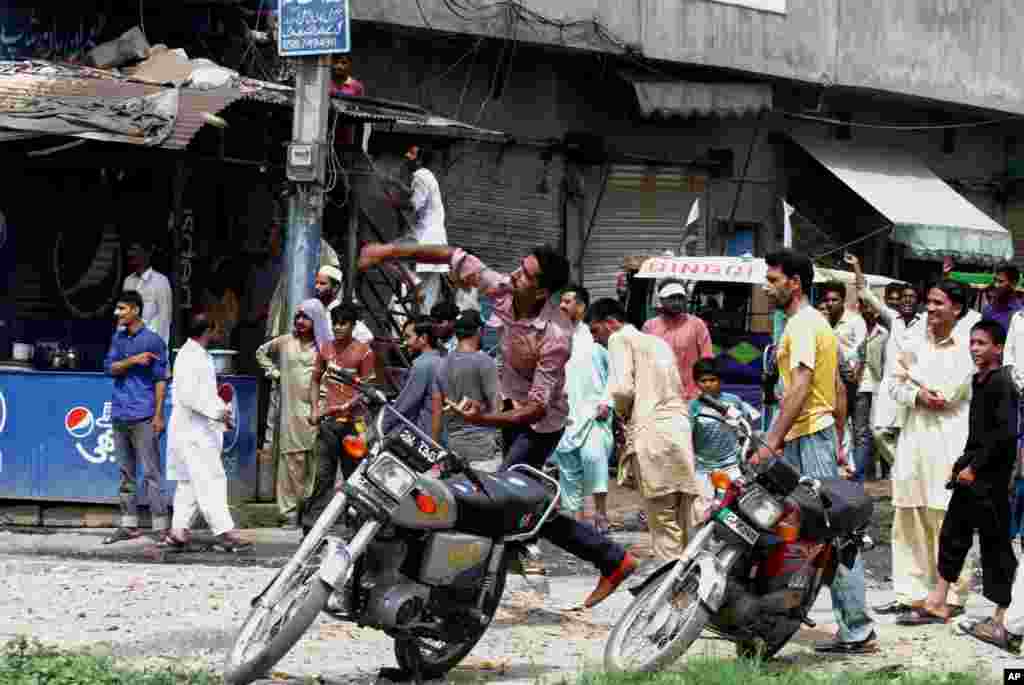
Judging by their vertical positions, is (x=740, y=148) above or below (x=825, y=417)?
above

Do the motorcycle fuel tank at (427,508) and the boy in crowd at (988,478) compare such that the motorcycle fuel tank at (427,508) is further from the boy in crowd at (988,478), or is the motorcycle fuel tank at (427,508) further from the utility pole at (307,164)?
the utility pole at (307,164)

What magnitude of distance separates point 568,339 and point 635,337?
4.70 ft

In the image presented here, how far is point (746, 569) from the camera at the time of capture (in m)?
8.70

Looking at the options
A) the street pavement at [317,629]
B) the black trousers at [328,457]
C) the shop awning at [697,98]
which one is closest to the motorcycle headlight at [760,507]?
the street pavement at [317,629]

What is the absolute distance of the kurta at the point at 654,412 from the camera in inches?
436

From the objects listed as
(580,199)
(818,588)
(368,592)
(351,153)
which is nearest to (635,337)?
(818,588)

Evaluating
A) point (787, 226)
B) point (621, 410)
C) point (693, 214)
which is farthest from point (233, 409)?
point (787, 226)

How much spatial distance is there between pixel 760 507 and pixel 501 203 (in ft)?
42.9

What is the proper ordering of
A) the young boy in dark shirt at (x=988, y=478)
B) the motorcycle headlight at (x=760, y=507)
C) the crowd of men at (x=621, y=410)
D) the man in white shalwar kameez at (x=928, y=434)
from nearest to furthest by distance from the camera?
1. the motorcycle headlight at (x=760, y=507)
2. the crowd of men at (x=621, y=410)
3. the young boy in dark shirt at (x=988, y=478)
4. the man in white shalwar kameez at (x=928, y=434)

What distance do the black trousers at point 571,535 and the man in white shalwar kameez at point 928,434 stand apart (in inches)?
72.1

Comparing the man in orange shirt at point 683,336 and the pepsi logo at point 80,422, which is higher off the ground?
the man in orange shirt at point 683,336

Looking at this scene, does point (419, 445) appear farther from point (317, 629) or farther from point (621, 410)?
point (621, 410)

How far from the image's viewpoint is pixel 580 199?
2227cm

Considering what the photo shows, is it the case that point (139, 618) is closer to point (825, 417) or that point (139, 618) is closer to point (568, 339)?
point (568, 339)
